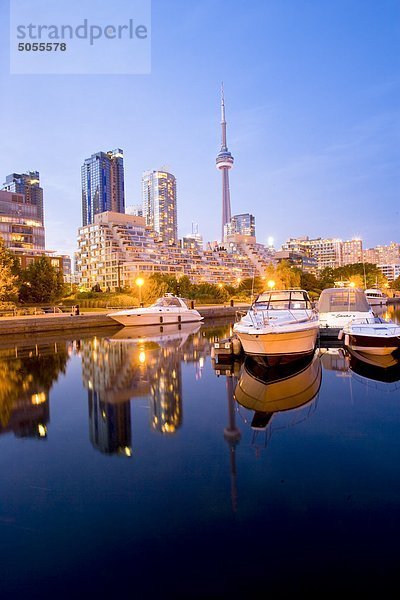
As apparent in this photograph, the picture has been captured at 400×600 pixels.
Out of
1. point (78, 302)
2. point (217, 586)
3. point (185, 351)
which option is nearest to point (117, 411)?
point (217, 586)

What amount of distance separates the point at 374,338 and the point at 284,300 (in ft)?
14.0

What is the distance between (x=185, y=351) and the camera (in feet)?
73.7

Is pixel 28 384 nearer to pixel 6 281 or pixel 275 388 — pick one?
pixel 275 388

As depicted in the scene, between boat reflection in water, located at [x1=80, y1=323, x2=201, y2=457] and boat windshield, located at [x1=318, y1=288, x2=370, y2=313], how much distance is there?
26.5 feet

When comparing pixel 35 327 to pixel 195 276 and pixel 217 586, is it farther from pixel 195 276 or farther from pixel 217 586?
pixel 195 276

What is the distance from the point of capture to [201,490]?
659 centimetres

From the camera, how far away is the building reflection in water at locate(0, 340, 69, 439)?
406 inches

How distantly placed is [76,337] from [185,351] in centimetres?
1143

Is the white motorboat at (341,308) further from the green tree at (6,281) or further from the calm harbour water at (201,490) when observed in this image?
the green tree at (6,281)

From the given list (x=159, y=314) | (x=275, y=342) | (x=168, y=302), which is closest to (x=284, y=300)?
(x=275, y=342)

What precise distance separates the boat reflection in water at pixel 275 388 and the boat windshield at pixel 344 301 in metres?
8.04

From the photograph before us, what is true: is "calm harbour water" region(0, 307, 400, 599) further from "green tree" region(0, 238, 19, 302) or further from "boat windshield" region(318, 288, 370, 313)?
"green tree" region(0, 238, 19, 302)

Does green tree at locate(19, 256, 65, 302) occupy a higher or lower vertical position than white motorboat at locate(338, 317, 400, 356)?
higher

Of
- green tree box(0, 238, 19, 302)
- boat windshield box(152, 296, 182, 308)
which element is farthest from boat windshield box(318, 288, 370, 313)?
green tree box(0, 238, 19, 302)
